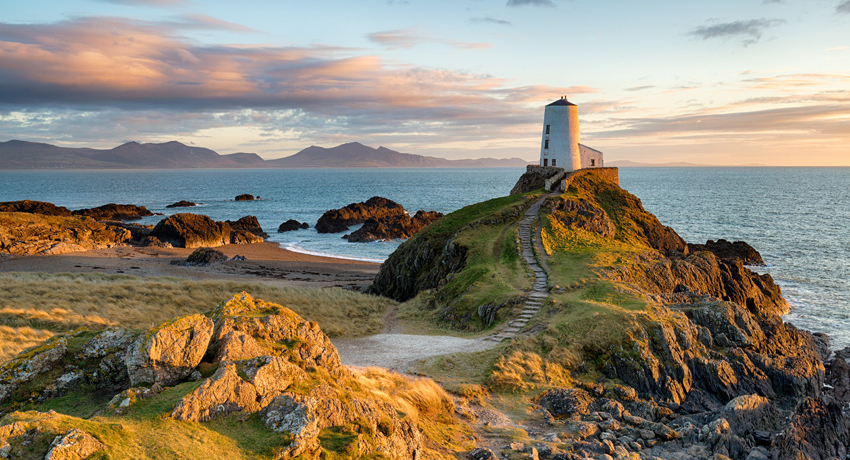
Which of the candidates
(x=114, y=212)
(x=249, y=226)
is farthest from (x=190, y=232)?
(x=114, y=212)

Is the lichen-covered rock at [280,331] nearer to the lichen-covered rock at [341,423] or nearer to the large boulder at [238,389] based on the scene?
the large boulder at [238,389]

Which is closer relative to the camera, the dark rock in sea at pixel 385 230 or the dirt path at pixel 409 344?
the dirt path at pixel 409 344

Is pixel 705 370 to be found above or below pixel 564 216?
below

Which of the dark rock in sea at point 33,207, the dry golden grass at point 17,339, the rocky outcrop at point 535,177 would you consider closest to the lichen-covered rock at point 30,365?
the dry golden grass at point 17,339

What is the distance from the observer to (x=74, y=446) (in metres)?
8.85

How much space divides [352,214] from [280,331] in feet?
292

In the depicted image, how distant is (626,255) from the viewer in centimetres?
3931

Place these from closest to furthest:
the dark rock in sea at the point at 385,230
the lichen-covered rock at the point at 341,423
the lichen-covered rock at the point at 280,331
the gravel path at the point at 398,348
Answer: the lichen-covered rock at the point at 341,423 → the lichen-covered rock at the point at 280,331 → the gravel path at the point at 398,348 → the dark rock in sea at the point at 385,230

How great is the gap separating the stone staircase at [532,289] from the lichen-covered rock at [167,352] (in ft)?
51.8

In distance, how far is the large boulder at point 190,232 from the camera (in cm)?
7538

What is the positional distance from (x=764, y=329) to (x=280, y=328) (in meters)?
27.6

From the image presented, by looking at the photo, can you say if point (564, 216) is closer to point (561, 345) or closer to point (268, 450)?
point (561, 345)

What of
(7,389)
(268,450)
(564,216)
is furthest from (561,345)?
(564,216)

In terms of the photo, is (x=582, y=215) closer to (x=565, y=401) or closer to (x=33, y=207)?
(x=565, y=401)
